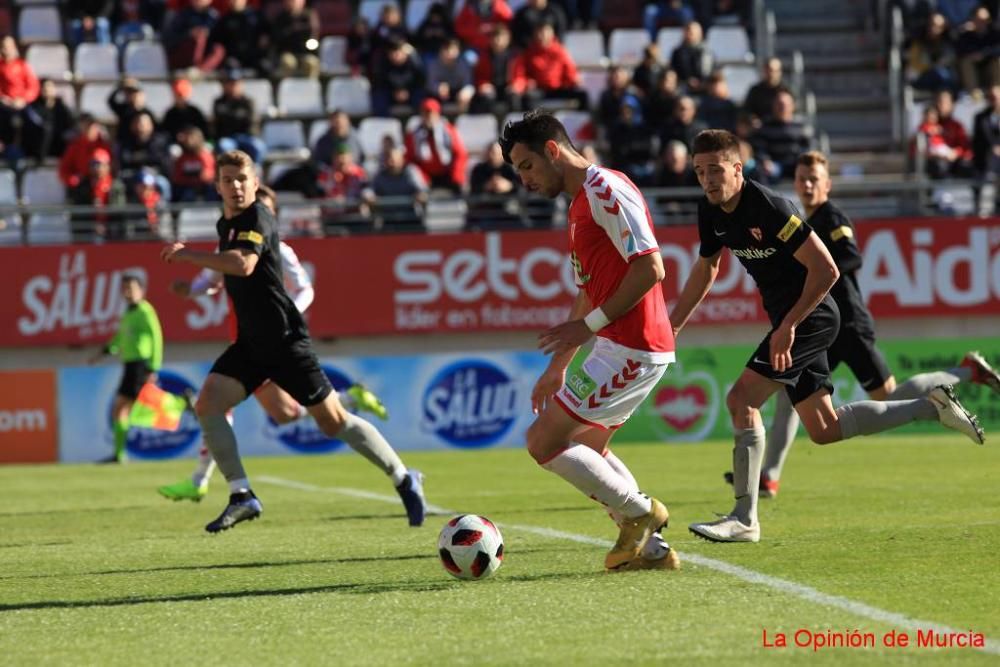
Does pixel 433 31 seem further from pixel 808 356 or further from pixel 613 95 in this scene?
pixel 808 356

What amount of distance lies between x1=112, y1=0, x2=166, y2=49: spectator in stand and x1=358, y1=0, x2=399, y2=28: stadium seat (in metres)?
3.30

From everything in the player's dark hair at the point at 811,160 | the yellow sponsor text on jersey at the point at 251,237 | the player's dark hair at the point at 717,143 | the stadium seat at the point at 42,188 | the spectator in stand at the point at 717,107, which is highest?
the player's dark hair at the point at 717,143

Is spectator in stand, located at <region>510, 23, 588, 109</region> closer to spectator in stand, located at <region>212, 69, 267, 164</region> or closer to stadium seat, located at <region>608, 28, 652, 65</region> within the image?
stadium seat, located at <region>608, 28, 652, 65</region>

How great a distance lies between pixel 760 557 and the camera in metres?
8.32

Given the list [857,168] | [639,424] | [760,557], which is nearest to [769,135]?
[857,168]

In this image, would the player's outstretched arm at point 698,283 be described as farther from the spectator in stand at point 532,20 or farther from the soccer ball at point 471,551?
the spectator in stand at point 532,20

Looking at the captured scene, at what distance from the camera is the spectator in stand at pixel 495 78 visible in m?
25.4

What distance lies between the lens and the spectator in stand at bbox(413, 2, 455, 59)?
26297mm

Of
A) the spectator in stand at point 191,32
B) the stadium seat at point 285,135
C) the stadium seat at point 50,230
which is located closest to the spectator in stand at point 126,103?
the stadium seat at point 50,230

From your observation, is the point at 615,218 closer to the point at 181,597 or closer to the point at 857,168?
the point at 181,597

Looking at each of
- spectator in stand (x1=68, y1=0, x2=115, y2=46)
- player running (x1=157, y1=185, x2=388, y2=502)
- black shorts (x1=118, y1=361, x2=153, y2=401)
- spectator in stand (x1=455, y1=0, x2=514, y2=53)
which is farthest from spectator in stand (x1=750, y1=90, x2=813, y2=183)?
player running (x1=157, y1=185, x2=388, y2=502)

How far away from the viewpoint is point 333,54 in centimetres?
2756

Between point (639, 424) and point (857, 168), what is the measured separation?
5922 millimetres

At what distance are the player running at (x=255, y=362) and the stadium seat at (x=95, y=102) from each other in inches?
645
